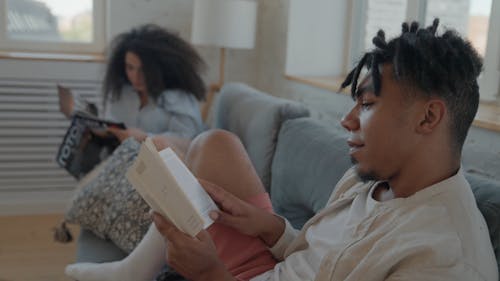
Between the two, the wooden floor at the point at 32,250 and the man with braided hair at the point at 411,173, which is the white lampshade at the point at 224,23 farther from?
the man with braided hair at the point at 411,173

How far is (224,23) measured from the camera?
2811 millimetres

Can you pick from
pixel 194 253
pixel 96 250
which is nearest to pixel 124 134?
pixel 96 250

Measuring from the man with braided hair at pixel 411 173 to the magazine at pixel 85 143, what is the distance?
4.02ft

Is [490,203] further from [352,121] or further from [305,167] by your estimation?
[305,167]

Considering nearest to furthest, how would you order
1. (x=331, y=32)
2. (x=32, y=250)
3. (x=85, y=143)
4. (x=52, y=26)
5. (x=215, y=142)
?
(x=215, y=142)
(x=85, y=143)
(x=32, y=250)
(x=331, y=32)
(x=52, y=26)

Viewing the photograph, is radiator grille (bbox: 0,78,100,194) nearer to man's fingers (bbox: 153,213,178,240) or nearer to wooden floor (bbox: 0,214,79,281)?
wooden floor (bbox: 0,214,79,281)

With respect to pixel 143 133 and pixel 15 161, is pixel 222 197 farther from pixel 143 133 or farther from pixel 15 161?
pixel 15 161

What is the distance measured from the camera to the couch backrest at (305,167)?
1.57 meters

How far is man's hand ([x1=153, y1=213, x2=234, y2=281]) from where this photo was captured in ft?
3.78

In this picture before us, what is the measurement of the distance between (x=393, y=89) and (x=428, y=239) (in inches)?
10.4

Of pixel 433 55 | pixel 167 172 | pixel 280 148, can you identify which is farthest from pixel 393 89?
pixel 280 148

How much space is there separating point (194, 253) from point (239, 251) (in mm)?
265

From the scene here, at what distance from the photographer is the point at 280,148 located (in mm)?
1941

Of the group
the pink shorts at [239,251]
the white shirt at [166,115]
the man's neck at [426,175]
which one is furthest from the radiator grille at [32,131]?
the man's neck at [426,175]
